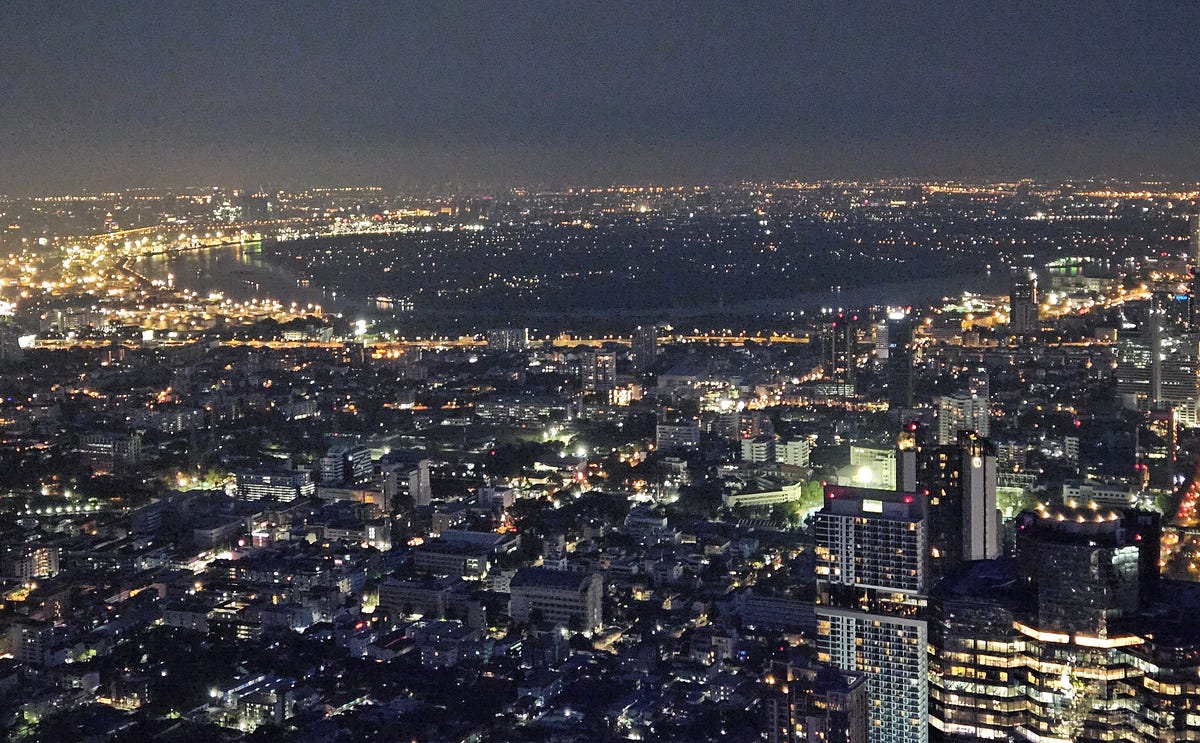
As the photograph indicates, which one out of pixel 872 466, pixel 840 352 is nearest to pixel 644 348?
pixel 840 352

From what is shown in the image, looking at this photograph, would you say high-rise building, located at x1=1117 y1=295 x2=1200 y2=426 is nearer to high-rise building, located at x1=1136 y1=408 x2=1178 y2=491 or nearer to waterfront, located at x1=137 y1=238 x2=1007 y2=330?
high-rise building, located at x1=1136 y1=408 x2=1178 y2=491

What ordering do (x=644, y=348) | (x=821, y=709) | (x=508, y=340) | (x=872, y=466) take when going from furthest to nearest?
1. (x=508, y=340)
2. (x=644, y=348)
3. (x=872, y=466)
4. (x=821, y=709)

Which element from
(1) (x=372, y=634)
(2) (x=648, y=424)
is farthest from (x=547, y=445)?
(1) (x=372, y=634)

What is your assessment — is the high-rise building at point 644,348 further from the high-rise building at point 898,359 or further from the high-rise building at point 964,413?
the high-rise building at point 964,413

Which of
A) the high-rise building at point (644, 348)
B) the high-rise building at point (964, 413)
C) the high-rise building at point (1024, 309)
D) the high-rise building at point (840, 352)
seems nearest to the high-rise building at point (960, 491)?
the high-rise building at point (964, 413)

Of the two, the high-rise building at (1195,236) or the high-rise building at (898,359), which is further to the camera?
the high-rise building at (1195,236)

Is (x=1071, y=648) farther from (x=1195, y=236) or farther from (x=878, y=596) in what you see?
(x=1195, y=236)

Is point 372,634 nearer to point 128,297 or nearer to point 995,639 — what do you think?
point 995,639
